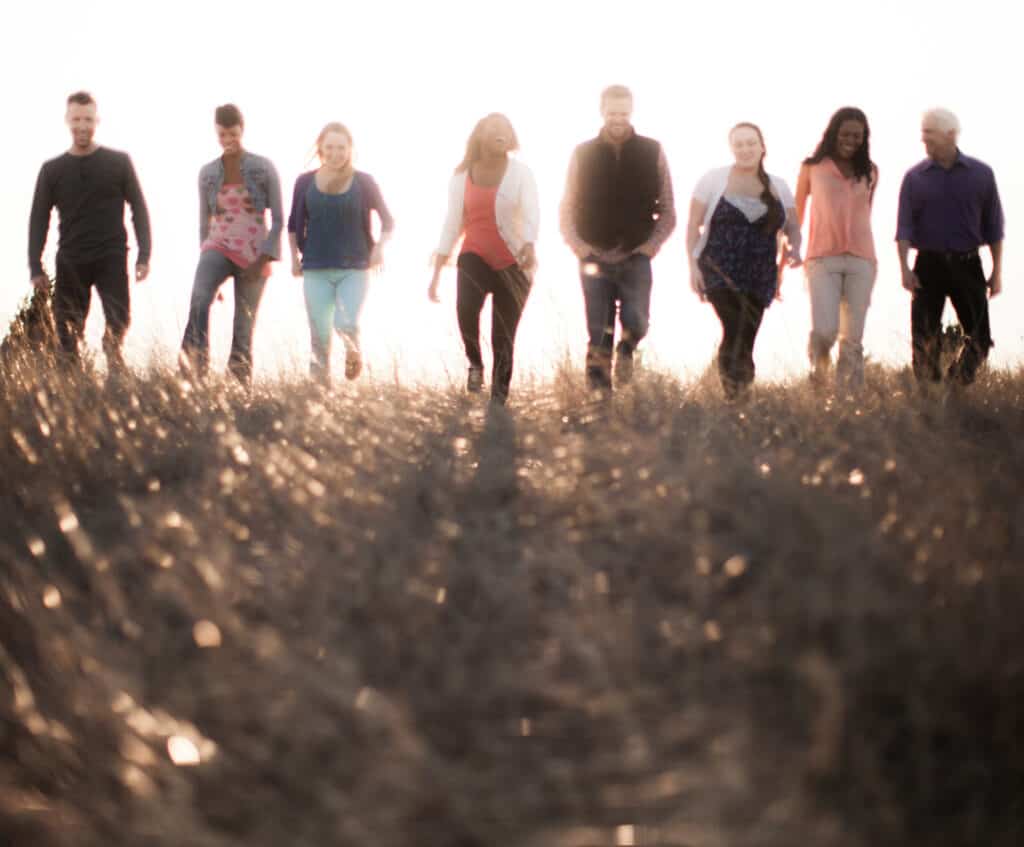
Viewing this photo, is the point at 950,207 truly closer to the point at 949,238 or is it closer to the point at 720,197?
the point at 949,238

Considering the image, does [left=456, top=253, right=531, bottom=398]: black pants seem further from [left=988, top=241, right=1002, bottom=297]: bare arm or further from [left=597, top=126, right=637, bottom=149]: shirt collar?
[left=988, top=241, right=1002, bottom=297]: bare arm

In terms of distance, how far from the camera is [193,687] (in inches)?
111

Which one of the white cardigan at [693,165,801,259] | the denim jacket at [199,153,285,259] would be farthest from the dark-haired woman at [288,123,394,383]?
the white cardigan at [693,165,801,259]

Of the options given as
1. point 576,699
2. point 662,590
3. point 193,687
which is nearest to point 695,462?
point 662,590

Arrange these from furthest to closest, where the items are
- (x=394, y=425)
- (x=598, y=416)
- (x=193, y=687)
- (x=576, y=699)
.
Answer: (x=598, y=416)
(x=394, y=425)
(x=193, y=687)
(x=576, y=699)

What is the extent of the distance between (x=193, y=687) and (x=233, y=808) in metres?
Answer: 0.47

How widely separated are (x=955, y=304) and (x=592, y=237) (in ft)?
8.19

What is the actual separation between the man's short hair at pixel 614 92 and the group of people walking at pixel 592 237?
0.06 ft

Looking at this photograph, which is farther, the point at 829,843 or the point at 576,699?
the point at 576,699

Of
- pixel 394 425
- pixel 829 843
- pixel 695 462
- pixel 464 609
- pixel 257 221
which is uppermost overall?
pixel 257 221

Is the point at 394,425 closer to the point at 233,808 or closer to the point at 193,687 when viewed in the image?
the point at 193,687

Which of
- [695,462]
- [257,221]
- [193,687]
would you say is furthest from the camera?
[257,221]

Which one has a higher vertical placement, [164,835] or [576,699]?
[576,699]

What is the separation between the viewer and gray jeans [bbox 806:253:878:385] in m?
7.39
